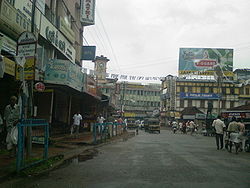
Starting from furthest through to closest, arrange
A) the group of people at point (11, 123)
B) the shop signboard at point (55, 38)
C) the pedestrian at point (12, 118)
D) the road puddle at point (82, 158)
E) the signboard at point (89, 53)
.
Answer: the signboard at point (89, 53) → the shop signboard at point (55, 38) → the road puddle at point (82, 158) → the pedestrian at point (12, 118) → the group of people at point (11, 123)

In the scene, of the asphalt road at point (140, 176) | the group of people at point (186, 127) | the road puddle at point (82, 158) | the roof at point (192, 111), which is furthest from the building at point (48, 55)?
the roof at point (192, 111)

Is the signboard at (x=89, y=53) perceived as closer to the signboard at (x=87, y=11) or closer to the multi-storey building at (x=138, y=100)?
the signboard at (x=87, y=11)

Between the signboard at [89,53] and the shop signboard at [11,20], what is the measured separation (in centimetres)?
1369

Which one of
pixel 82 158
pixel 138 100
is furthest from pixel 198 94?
pixel 82 158

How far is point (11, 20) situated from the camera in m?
12.8

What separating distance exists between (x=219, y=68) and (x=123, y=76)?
18.6 m

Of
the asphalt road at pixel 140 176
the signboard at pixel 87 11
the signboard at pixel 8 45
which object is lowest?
the asphalt road at pixel 140 176

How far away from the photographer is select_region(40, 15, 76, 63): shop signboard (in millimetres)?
16625

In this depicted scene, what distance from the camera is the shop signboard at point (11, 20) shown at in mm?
12023

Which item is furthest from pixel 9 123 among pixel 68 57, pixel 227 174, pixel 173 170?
pixel 68 57

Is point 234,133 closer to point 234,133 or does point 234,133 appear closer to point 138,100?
point 234,133

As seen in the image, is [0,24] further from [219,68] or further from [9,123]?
[219,68]

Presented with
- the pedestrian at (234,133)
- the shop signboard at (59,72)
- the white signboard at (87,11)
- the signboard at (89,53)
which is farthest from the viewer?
the signboard at (89,53)

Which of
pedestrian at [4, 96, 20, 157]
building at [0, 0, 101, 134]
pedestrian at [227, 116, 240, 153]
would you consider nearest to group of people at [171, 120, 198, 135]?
building at [0, 0, 101, 134]
